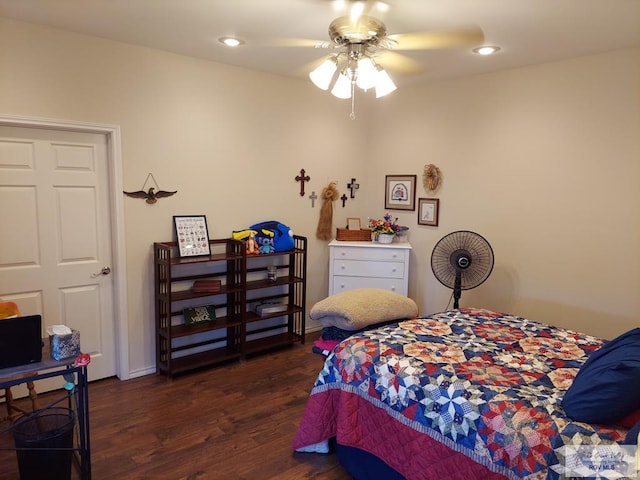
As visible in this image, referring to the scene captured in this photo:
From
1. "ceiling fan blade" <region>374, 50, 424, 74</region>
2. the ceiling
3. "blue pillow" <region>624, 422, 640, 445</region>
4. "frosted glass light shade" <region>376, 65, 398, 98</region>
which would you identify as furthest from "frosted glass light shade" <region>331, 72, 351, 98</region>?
"blue pillow" <region>624, 422, 640, 445</region>

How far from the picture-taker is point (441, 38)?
2.78 m

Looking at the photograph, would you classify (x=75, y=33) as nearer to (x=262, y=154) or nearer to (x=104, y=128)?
(x=104, y=128)

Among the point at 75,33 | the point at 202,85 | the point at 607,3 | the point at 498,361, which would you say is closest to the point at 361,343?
the point at 498,361

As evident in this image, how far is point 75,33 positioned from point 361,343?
108 inches

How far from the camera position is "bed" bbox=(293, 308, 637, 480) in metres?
1.60

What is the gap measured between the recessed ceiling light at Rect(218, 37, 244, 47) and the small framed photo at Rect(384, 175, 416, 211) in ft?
6.98

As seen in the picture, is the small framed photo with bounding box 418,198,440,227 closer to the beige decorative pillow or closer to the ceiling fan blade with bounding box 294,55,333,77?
the beige decorative pillow

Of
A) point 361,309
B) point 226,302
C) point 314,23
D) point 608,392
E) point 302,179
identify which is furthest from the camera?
point 302,179

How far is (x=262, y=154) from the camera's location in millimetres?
3996

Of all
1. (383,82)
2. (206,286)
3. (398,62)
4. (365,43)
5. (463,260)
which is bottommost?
(206,286)

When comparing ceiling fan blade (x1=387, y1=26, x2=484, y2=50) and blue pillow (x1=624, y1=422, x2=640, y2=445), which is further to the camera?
ceiling fan blade (x1=387, y1=26, x2=484, y2=50)

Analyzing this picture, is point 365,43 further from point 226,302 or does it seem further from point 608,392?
point 226,302

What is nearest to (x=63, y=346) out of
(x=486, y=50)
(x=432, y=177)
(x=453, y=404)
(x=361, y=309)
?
(x=361, y=309)

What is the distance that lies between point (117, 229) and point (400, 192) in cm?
270
